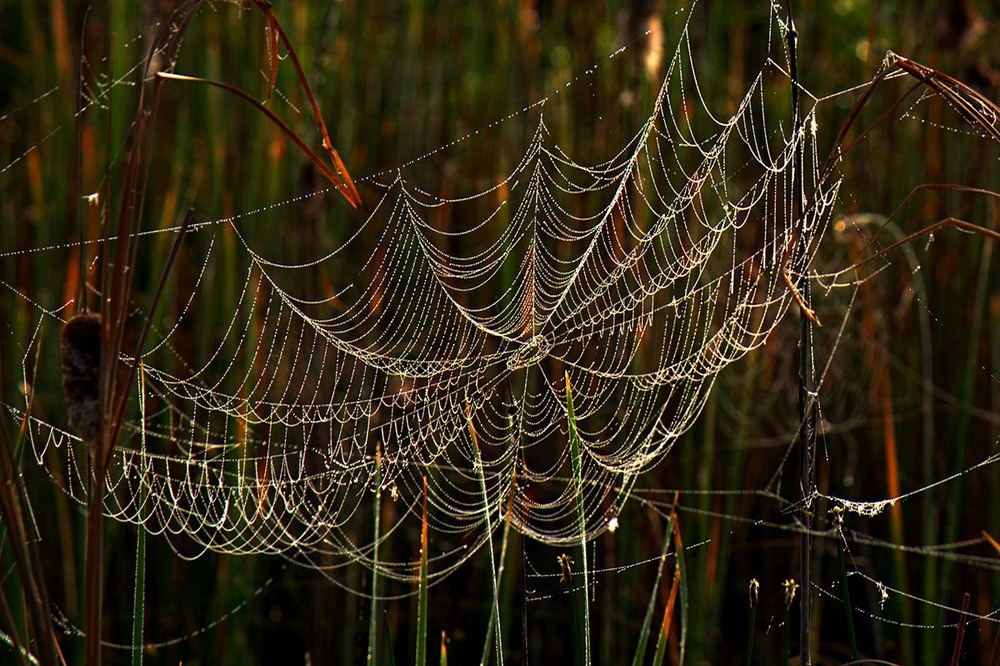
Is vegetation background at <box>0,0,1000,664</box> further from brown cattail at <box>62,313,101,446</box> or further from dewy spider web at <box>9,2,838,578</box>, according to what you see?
brown cattail at <box>62,313,101,446</box>

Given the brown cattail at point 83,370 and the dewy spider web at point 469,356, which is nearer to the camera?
the brown cattail at point 83,370

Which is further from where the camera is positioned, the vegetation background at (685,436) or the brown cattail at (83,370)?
the vegetation background at (685,436)

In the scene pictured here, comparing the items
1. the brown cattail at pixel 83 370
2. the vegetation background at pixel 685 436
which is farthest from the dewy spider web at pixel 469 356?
the brown cattail at pixel 83 370

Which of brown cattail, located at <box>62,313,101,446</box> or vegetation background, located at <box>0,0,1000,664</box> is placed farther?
vegetation background, located at <box>0,0,1000,664</box>

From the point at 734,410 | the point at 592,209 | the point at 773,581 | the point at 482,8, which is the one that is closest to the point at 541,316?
the point at 592,209

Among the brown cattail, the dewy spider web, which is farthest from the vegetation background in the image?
the brown cattail

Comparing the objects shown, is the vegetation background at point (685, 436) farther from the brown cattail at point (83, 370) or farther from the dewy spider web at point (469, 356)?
the brown cattail at point (83, 370)
